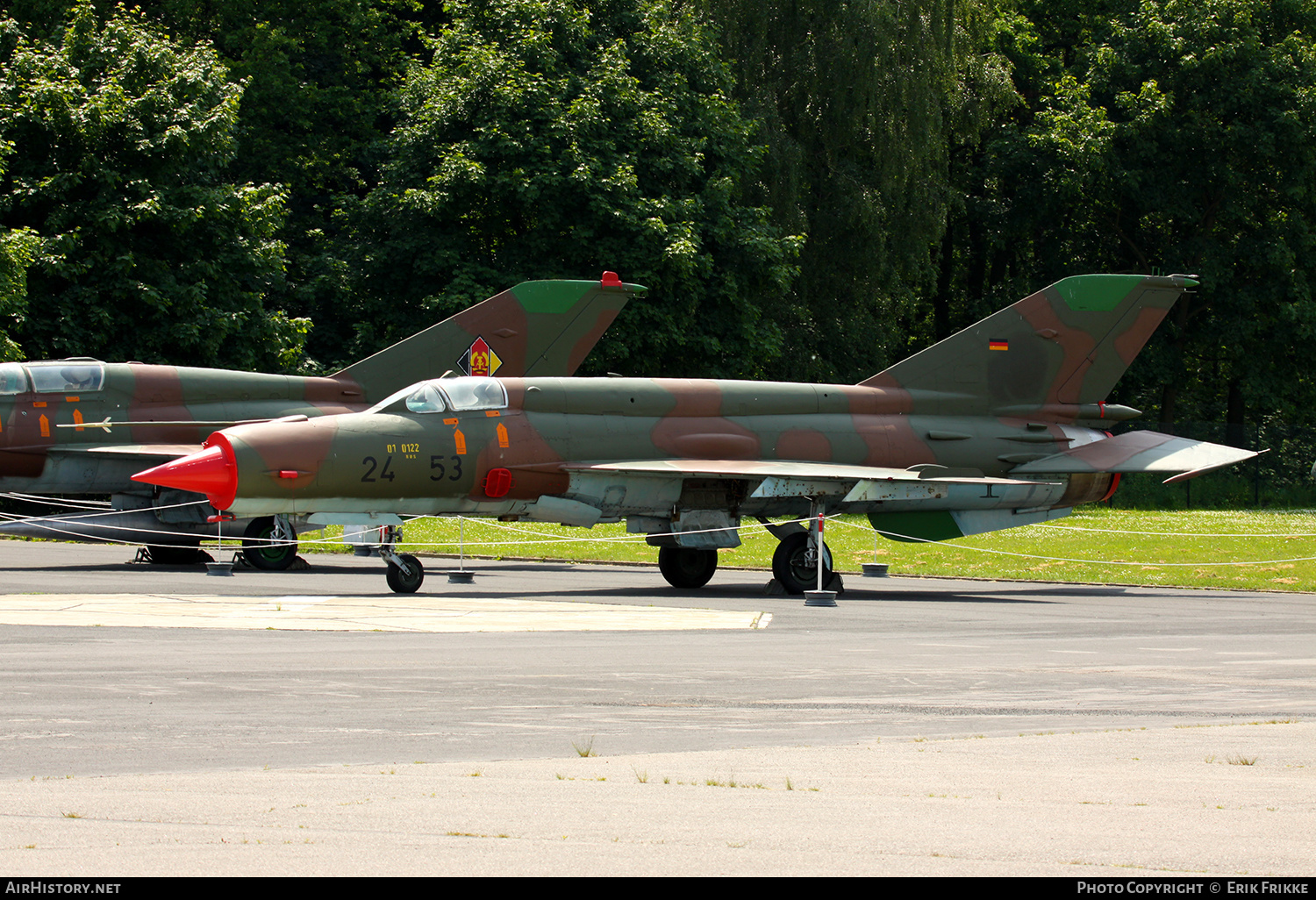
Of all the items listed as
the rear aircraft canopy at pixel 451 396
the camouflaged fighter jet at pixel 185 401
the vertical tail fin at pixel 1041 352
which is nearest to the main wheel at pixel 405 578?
the rear aircraft canopy at pixel 451 396

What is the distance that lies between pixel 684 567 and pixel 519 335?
19.2 ft

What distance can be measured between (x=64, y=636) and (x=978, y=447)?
13.5m

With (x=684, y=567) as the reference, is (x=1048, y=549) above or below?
below

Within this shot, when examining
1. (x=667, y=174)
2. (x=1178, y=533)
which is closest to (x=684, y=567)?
(x=1178, y=533)

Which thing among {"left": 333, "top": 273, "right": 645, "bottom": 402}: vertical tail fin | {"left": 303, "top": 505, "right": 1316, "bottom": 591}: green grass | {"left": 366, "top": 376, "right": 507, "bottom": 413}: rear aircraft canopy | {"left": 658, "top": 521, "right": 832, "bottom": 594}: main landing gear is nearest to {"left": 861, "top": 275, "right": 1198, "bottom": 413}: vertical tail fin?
{"left": 303, "top": 505, "right": 1316, "bottom": 591}: green grass

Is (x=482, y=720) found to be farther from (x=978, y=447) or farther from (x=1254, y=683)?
(x=978, y=447)

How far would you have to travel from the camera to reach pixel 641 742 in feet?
25.7

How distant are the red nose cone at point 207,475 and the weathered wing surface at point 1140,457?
1107 centimetres

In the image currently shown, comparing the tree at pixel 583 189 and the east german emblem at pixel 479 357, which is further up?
the tree at pixel 583 189

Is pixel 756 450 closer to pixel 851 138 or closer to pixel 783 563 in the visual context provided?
pixel 783 563

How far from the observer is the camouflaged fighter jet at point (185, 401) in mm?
Answer: 22094

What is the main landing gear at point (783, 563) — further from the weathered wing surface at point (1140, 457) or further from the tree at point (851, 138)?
the tree at point (851, 138)

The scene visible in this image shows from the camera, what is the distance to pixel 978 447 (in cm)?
2211

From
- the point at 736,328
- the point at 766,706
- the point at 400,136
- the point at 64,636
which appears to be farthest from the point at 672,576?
the point at 400,136
